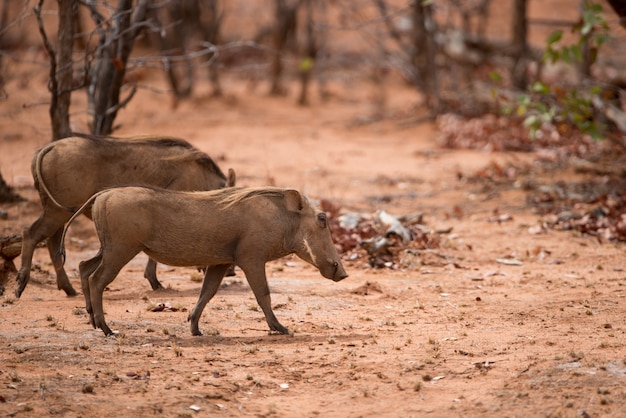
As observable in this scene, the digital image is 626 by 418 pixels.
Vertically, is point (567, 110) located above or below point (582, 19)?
below

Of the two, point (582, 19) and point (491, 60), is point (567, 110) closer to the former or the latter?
point (582, 19)

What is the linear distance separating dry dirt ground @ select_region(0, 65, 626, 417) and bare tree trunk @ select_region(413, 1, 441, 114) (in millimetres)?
5418

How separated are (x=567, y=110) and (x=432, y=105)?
23.2ft

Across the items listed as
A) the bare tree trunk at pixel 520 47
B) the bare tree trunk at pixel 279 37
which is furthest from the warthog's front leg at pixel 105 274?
the bare tree trunk at pixel 279 37

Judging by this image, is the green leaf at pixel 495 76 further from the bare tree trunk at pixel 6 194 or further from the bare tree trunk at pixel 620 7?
the bare tree trunk at pixel 6 194

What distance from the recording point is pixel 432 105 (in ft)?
57.5

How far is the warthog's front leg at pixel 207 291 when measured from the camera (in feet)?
20.3

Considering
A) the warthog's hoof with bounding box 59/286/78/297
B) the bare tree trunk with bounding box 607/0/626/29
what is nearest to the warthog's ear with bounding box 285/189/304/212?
the warthog's hoof with bounding box 59/286/78/297

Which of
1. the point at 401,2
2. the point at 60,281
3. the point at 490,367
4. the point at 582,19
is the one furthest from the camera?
the point at 401,2

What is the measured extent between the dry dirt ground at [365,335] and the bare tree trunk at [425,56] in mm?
5418

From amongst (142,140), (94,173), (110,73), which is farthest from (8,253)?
(110,73)

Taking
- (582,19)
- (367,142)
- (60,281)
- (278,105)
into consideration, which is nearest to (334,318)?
(60,281)

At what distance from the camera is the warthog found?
7352 millimetres

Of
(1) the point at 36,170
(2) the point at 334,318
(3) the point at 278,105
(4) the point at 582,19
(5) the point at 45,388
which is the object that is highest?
(4) the point at 582,19
